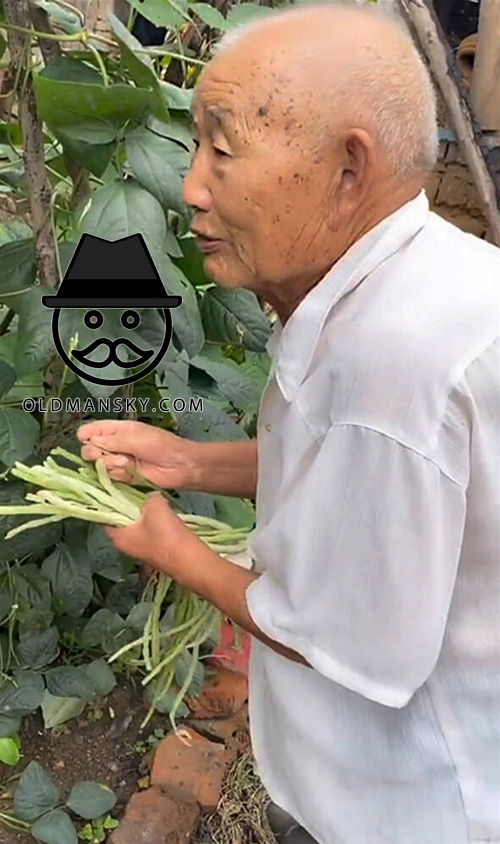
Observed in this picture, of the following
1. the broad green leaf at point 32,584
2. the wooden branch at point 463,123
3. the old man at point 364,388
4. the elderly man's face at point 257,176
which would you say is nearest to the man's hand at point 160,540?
the old man at point 364,388

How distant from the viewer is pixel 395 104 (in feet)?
1.83

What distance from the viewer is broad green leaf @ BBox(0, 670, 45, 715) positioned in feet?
4.03

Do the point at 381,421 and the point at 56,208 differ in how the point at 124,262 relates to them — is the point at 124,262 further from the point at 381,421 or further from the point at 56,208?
the point at 381,421

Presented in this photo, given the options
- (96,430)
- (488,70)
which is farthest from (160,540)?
(488,70)

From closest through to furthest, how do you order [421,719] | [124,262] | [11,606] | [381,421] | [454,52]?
[381,421] < [421,719] < [124,262] < [11,606] < [454,52]

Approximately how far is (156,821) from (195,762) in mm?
121

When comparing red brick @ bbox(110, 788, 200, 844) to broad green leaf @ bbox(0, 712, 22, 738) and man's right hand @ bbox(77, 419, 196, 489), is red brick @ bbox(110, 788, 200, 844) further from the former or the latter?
man's right hand @ bbox(77, 419, 196, 489)

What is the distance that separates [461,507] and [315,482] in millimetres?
93

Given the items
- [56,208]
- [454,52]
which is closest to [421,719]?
[56,208]

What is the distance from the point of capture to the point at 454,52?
200cm

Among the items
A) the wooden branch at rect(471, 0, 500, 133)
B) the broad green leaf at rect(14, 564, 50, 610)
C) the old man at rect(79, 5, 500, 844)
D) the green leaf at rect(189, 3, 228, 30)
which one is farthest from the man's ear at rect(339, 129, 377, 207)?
the wooden branch at rect(471, 0, 500, 133)

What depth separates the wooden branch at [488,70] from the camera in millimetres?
1960

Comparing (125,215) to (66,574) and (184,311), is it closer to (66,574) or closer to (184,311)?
(184,311)

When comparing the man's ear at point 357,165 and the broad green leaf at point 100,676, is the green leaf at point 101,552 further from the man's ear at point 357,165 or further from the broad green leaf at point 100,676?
the man's ear at point 357,165
